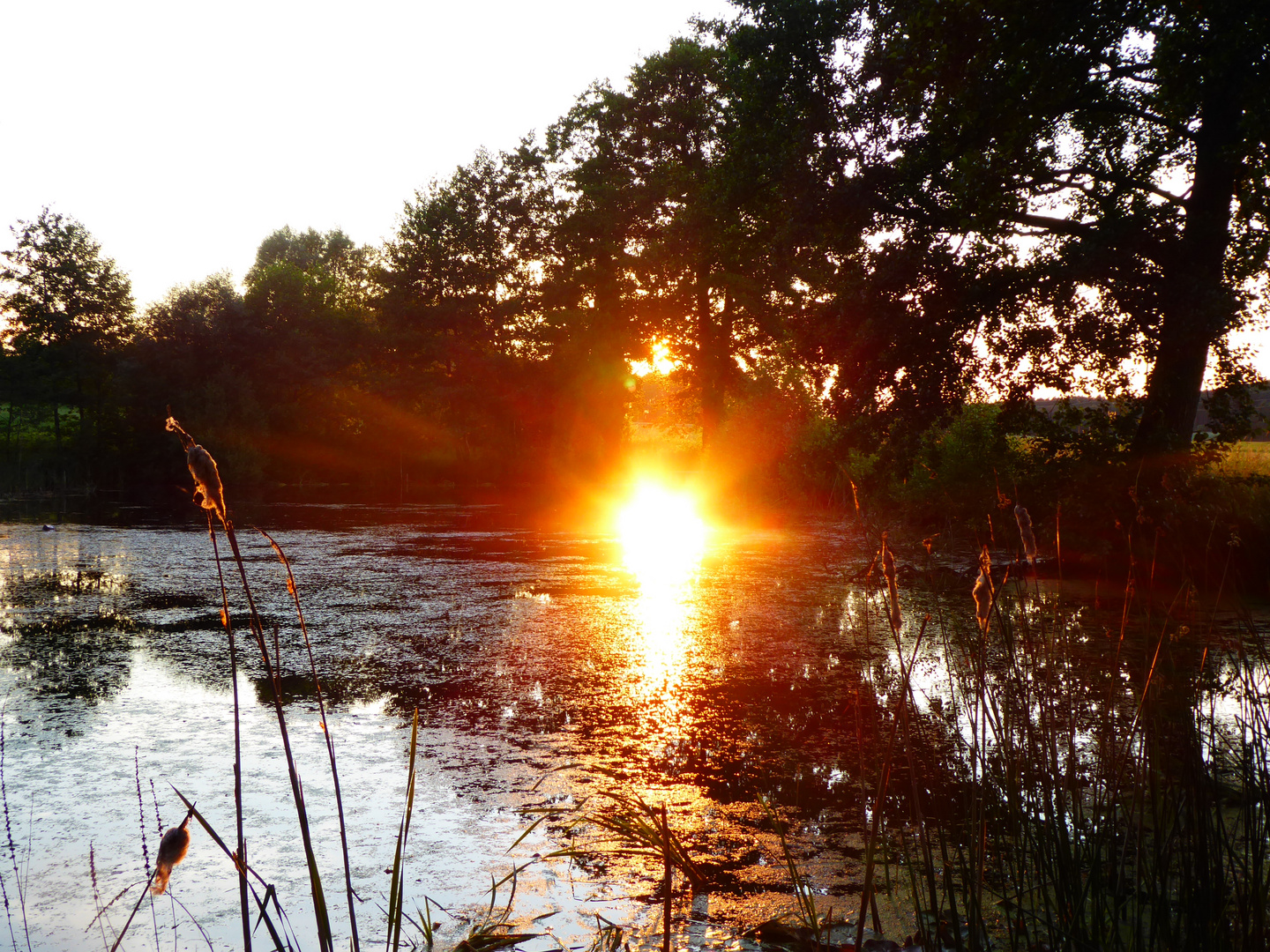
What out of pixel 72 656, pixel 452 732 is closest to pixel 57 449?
pixel 72 656

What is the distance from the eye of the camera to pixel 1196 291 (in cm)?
802

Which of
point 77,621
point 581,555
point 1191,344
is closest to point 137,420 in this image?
point 581,555

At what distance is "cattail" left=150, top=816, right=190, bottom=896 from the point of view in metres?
0.91

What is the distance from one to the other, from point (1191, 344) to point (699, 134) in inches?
659

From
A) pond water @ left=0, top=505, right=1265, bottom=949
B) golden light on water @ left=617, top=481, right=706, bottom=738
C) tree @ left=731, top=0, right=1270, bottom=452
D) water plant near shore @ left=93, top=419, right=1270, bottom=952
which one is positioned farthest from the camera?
tree @ left=731, top=0, right=1270, bottom=452

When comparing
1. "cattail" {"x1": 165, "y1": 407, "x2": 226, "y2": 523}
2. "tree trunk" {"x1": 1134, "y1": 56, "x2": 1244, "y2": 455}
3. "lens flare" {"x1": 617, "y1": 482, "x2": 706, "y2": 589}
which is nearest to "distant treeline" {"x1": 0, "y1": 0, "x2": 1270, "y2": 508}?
"tree trunk" {"x1": 1134, "y1": 56, "x2": 1244, "y2": 455}

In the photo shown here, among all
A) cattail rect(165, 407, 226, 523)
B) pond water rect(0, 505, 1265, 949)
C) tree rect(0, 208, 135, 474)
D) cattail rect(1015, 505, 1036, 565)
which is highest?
tree rect(0, 208, 135, 474)

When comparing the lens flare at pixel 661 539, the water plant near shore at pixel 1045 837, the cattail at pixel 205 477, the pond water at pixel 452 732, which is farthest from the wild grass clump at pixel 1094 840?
the lens flare at pixel 661 539

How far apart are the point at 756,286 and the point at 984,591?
18071 mm

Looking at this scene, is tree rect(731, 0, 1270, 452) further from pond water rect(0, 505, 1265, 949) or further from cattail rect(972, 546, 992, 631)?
cattail rect(972, 546, 992, 631)

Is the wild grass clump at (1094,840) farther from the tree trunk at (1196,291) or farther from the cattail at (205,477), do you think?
the tree trunk at (1196,291)

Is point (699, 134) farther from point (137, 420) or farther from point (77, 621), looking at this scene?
point (77, 621)

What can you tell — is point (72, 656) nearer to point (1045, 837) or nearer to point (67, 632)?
point (67, 632)

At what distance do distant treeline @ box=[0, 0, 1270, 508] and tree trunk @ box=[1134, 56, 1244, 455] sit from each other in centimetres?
3
